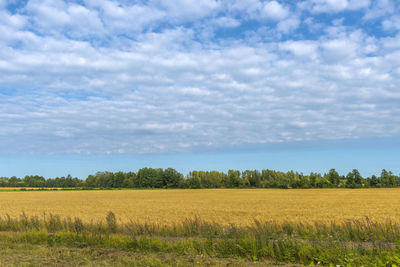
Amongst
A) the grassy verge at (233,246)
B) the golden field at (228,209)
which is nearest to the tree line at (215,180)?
the golden field at (228,209)

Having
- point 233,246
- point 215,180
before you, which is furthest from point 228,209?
point 215,180

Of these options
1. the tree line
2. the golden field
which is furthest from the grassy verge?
the tree line

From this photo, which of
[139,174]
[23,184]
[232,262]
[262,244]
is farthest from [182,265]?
[23,184]

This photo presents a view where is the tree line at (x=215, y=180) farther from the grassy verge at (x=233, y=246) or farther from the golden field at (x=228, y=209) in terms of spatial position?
the grassy verge at (x=233, y=246)

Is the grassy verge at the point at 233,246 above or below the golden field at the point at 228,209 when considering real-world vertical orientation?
above

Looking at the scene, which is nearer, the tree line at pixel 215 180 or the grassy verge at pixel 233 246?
the grassy verge at pixel 233 246

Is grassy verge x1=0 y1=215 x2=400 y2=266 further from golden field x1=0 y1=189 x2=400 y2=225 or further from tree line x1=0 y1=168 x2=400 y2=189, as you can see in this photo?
tree line x1=0 y1=168 x2=400 y2=189

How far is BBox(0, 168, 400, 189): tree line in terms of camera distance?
117125 mm

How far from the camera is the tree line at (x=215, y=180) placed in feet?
384

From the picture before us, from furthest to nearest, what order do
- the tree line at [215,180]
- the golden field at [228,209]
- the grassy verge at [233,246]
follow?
the tree line at [215,180] < the golden field at [228,209] < the grassy verge at [233,246]

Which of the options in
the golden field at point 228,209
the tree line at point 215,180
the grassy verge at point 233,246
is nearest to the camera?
the grassy verge at point 233,246

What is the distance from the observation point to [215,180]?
471ft

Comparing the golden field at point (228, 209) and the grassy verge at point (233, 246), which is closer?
the grassy verge at point (233, 246)

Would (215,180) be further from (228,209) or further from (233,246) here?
(233,246)
